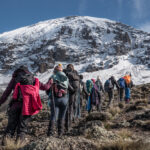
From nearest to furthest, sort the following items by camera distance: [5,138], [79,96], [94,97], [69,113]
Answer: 1. [5,138]
2. [69,113]
3. [79,96]
4. [94,97]

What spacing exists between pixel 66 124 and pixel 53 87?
1348mm

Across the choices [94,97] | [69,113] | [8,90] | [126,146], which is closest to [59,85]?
[8,90]

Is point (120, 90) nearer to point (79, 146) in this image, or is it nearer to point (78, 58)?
point (79, 146)

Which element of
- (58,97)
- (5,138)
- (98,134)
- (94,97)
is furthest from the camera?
(94,97)

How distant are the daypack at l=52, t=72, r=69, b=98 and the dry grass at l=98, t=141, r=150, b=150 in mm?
1709

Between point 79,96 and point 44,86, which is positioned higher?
point 79,96

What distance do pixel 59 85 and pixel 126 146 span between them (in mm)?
2029

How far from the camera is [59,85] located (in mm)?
4480

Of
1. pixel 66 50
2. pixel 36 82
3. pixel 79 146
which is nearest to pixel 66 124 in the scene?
pixel 36 82

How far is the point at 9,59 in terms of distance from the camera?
196500 millimetres

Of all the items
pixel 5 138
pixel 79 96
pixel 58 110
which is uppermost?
pixel 79 96

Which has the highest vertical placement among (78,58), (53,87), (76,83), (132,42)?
(132,42)

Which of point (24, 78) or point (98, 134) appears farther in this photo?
point (98, 134)

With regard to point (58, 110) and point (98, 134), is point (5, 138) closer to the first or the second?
point (58, 110)
